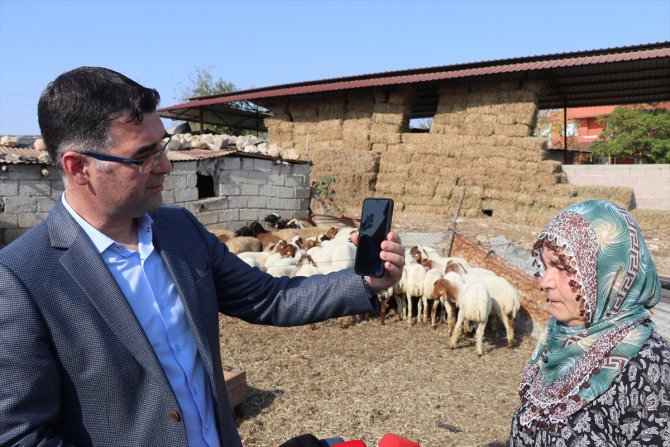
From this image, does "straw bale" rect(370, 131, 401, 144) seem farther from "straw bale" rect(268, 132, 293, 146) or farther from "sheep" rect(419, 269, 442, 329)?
"sheep" rect(419, 269, 442, 329)

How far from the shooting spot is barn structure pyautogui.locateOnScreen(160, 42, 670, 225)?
13047 millimetres

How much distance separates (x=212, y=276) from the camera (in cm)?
193

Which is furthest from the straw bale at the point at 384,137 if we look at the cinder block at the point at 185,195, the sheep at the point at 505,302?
the sheep at the point at 505,302

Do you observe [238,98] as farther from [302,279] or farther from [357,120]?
[302,279]

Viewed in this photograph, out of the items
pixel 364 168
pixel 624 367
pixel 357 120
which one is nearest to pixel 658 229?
pixel 364 168

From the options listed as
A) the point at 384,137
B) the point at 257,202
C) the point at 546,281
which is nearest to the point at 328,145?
the point at 384,137

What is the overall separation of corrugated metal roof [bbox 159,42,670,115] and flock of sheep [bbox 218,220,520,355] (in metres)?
6.38

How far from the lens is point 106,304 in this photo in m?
1.48

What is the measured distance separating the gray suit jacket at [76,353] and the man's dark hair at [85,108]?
231 millimetres

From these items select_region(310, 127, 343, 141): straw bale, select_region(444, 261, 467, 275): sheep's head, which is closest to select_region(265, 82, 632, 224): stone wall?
→ select_region(310, 127, 343, 141): straw bale

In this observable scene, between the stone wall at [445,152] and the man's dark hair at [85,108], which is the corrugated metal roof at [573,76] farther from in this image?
the man's dark hair at [85,108]

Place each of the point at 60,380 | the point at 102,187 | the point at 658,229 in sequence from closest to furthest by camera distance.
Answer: the point at 60,380
the point at 102,187
the point at 658,229

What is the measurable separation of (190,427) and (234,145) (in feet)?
45.3

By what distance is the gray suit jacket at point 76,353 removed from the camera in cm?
132
